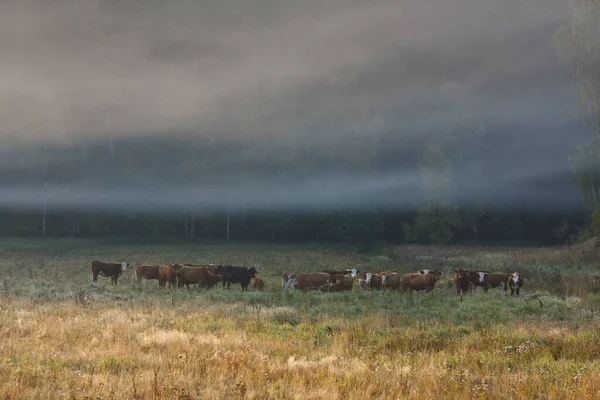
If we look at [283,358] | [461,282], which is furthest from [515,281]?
[283,358]

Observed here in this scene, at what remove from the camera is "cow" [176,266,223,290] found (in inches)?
990

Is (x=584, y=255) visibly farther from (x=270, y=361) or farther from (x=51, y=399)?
(x=51, y=399)

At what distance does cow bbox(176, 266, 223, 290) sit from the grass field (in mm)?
4731

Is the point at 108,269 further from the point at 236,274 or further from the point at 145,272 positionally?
the point at 236,274

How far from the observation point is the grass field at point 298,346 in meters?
6.81

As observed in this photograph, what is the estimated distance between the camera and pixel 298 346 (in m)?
9.99

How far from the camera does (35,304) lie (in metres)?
15.5

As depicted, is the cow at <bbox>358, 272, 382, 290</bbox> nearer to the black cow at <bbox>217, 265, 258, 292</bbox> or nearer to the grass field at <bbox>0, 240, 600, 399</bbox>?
the grass field at <bbox>0, 240, 600, 399</bbox>

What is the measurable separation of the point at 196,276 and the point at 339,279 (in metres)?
7.99

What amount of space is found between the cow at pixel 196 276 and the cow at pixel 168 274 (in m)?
0.24

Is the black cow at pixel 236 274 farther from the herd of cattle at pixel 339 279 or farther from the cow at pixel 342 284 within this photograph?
the cow at pixel 342 284

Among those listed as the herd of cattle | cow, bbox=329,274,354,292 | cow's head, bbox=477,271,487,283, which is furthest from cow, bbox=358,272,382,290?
cow's head, bbox=477,271,487,283

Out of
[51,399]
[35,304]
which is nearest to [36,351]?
[51,399]

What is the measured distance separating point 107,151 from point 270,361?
84.5 meters
